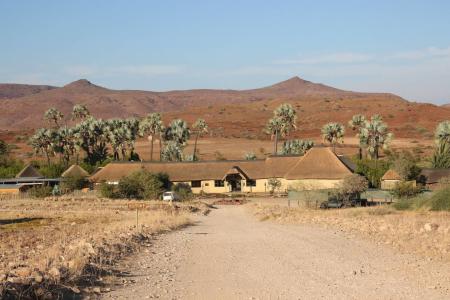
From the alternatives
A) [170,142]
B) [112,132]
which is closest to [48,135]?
[112,132]

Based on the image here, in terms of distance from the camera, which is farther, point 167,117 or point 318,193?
point 167,117

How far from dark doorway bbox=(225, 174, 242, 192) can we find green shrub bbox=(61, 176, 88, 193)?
54.1 feet

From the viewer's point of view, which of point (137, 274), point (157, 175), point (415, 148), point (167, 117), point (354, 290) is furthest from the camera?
point (167, 117)

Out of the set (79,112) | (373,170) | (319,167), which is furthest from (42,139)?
(373,170)

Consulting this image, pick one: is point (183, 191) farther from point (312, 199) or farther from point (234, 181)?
point (312, 199)

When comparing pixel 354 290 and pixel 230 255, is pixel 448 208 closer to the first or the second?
pixel 230 255

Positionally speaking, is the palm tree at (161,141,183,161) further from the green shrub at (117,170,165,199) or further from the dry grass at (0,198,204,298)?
the dry grass at (0,198,204,298)

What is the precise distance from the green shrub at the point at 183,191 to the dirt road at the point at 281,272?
4286 cm

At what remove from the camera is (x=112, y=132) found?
3730 inches

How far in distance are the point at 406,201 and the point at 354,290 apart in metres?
35.0

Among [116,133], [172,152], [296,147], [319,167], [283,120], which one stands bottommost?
[319,167]

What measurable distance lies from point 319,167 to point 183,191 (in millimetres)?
14739

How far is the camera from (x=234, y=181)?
82.4m

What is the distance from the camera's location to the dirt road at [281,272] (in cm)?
1402
